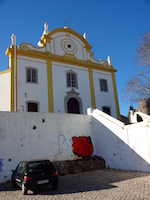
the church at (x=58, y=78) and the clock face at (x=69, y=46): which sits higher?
the clock face at (x=69, y=46)

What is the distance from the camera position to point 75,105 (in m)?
18.4

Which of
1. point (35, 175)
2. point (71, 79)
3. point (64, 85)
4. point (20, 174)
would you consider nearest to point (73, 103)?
point (64, 85)

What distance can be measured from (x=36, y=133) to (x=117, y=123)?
15.4 feet

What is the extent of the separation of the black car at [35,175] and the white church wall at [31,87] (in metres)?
8.75

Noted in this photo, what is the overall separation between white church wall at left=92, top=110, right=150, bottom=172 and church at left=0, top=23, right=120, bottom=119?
504 cm

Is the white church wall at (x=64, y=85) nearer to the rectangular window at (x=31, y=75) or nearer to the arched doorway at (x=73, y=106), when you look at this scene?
the arched doorway at (x=73, y=106)

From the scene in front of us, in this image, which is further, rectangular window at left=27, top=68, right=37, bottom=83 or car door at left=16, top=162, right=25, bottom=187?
rectangular window at left=27, top=68, right=37, bottom=83

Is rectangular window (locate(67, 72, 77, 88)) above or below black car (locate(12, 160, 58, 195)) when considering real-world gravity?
above

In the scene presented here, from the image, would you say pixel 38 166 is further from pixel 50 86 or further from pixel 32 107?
pixel 50 86

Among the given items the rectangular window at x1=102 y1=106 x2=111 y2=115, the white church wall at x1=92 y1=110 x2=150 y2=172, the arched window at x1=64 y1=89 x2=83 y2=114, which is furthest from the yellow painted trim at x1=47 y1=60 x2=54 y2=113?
the rectangular window at x1=102 y1=106 x2=111 y2=115

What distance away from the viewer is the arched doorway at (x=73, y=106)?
1805 cm

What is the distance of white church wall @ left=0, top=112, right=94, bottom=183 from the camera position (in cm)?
1031

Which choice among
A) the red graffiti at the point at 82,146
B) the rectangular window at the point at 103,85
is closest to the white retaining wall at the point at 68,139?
the red graffiti at the point at 82,146

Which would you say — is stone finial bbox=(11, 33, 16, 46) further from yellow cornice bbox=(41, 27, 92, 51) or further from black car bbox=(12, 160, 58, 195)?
black car bbox=(12, 160, 58, 195)
